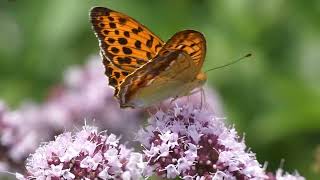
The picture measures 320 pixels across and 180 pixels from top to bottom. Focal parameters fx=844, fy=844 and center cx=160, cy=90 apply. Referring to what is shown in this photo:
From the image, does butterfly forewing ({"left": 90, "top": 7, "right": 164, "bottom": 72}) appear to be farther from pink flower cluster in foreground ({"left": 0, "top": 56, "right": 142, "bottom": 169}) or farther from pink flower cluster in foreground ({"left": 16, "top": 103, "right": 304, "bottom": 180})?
pink flower cluster in foreground ({"left": 0, "top": 56, "right": 142, "bottom": 169})

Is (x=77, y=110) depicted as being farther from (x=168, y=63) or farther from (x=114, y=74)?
(x=168, y=63)

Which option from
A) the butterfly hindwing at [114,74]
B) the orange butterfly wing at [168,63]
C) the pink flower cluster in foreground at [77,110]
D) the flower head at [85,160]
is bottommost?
the pink flower cluster in foreground at [77,110]

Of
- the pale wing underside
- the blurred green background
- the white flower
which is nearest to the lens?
the white flower

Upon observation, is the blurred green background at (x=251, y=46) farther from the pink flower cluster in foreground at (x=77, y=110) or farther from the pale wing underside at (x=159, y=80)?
the pale wing underside at (x=159, y=80)

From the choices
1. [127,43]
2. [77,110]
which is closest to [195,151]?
[127,43]

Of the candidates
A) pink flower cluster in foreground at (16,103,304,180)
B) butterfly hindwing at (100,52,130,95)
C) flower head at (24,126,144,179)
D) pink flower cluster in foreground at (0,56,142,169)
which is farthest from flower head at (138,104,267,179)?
pink flower cluster in foreground at (0,56,142,169)

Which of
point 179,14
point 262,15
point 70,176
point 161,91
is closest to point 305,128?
point 262,15

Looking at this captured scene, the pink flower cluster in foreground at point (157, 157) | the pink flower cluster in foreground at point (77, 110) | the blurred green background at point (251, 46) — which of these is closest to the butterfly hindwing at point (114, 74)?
the pink flower cluster in foreground at point (157, 157)
